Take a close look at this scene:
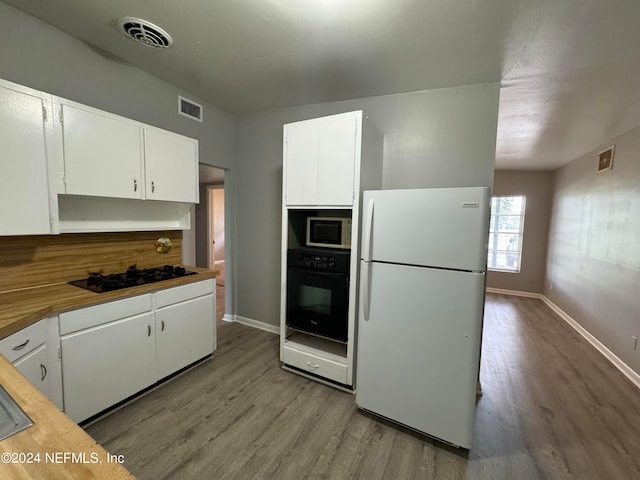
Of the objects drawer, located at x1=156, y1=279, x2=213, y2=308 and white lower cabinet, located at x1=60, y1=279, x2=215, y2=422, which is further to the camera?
drawer, located at x1=156, y1=279, x2=213, y2=308

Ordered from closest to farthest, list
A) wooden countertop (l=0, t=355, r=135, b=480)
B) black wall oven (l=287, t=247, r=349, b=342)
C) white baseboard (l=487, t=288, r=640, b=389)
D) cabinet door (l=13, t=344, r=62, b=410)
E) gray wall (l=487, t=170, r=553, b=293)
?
wooden countertop (l=0, t=355, r=135, b=480), cabinet door (l=13, t=344, r=62, b=410), black wall oven (l=287, t=247, r=349, b=342), white baseboard (l=487, t=288, r=640, b=389), gray wall (l=487, t=170, r=553, b=293)

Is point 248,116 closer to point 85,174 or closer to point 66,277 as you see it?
point 85,174

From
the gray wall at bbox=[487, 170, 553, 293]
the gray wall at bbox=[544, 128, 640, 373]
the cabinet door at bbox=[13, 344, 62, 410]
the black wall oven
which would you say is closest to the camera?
the cabinet door at bbox=[13, 344, 62, 410]

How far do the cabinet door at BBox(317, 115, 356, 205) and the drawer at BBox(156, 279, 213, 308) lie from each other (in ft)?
4.37

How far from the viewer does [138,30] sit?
6.33 feet

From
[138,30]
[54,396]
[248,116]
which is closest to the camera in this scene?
[54,396]

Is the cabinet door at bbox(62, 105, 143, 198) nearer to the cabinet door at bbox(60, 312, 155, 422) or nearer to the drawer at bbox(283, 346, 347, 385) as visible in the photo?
the cabinet door at bbox(60, 312, 155, 422)

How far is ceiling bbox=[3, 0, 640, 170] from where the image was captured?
164 cm

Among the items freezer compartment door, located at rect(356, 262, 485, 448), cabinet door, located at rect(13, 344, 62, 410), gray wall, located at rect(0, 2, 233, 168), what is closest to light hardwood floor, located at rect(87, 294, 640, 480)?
freezer compartment door, located at rect(356, 262, 485, 448)

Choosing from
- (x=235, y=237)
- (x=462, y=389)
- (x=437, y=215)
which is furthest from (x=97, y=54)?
(x=462, y=389)

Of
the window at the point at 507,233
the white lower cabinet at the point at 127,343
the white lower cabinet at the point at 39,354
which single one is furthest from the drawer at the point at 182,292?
the window at the point at 507,233

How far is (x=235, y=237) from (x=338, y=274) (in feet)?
6.35

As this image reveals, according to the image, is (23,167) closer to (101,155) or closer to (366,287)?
(101,155)

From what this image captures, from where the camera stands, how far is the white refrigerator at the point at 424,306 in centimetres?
168
